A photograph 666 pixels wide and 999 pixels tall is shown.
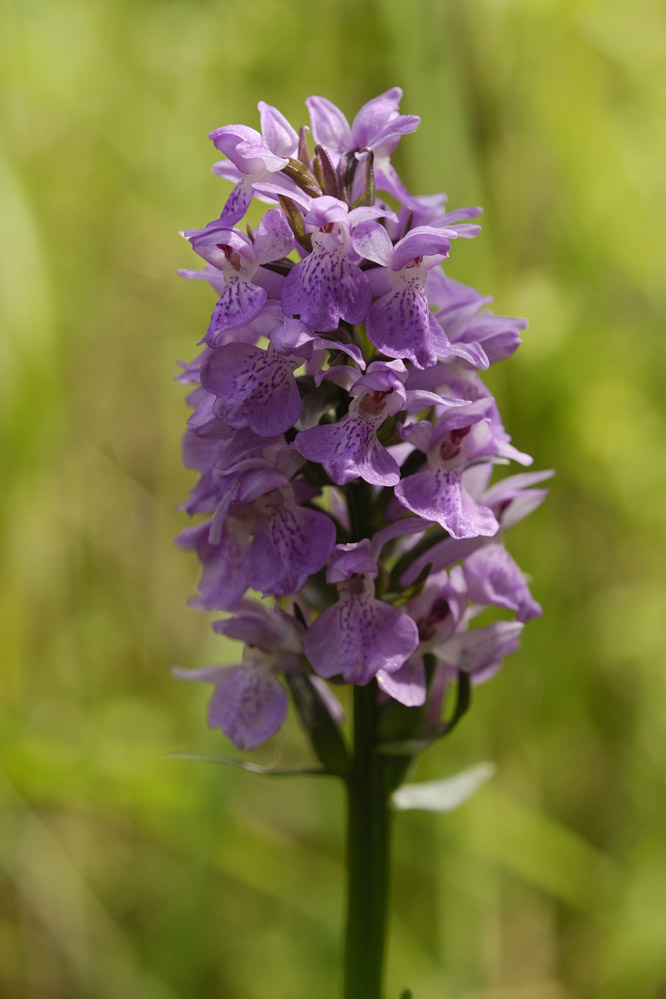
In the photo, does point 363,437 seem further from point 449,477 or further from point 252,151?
point 252,151

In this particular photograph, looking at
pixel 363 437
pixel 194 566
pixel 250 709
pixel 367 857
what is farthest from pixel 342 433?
pixel 194 566

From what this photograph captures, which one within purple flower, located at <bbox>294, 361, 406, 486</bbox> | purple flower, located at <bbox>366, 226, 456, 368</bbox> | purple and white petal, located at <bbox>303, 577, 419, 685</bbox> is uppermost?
purple flower, located at <bbox>366, 226, 456, 368</bbox>

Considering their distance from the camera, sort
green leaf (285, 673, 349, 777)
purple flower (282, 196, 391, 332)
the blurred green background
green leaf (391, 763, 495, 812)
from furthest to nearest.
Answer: the blurred green background < green leaf (391, 763, 495, 812) < green leaf (285, 673, 349, 777) < purple flower (282, 196, 391, 332)

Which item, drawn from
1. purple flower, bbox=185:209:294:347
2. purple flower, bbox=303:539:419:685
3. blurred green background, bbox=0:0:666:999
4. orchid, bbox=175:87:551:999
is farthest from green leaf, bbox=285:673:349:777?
blurred green background, bbox=0:0:666:999

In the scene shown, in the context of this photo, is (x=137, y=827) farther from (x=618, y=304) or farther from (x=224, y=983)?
(x=618, y=304)

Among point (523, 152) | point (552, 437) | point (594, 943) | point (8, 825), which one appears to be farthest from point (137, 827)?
point (523, 152)

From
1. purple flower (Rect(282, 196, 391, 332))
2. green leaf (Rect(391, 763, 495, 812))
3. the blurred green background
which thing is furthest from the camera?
the blurred green background

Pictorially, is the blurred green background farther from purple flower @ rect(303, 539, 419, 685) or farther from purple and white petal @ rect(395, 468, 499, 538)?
purple and white petal @ rect(395, 468, 499, 538)
